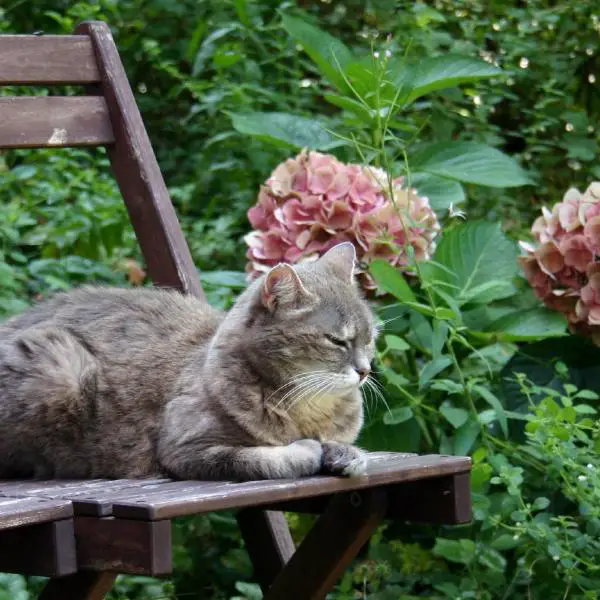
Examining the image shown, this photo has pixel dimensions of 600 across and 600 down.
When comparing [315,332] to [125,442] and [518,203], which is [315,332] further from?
[518,203]

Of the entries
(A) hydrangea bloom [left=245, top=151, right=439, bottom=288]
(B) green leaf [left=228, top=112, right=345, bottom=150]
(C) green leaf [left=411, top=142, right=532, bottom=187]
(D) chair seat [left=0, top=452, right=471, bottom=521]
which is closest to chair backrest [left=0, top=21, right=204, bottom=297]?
(A) hydrangea bloom [left=245, top=151, right=439, bottom=288]

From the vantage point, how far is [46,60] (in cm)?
302

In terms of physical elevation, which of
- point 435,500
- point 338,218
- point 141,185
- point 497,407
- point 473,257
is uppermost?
point 141,185

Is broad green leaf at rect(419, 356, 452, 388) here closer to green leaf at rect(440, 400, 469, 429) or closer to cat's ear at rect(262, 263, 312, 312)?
green leaf at rect(440, 400, 469, 429)

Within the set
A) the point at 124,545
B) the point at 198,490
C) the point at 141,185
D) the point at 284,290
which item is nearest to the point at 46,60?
the point at 141,185

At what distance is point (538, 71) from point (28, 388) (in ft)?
10.3

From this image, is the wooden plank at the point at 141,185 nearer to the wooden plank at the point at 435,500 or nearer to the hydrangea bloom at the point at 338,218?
the hydrangea bloom at the point at 338,218

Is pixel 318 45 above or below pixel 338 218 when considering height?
above

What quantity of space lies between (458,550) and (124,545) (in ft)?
4.49

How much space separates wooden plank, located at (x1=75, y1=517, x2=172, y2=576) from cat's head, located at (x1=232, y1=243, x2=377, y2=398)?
49cm

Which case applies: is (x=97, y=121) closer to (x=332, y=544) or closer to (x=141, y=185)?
(x=141, y=185)

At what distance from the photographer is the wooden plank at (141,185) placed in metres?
2.99

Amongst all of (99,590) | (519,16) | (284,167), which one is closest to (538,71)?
(519,16)

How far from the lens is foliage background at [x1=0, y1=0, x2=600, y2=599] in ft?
9.84
